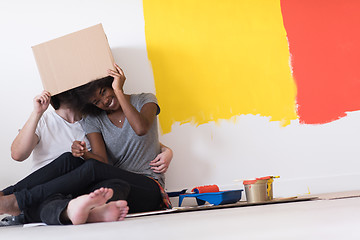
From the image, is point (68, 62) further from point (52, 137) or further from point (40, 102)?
point (52, 137)

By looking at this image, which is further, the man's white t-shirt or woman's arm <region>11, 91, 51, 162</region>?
Answer: the man's white t-shirt

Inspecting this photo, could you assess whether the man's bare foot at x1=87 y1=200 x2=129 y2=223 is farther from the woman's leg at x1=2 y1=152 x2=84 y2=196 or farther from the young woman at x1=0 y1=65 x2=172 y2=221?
the woman's leg at x1=2 y1=152 x2=84 y2=196

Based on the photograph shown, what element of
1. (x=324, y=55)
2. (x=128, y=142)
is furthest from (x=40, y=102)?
(x=324, y=55)

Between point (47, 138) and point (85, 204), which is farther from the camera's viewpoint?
point (47, 138)

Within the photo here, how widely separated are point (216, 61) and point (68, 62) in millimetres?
754

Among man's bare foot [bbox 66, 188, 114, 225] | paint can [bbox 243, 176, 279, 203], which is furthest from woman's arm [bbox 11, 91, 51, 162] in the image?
paint can [bbox 243, 176, 279, 203]

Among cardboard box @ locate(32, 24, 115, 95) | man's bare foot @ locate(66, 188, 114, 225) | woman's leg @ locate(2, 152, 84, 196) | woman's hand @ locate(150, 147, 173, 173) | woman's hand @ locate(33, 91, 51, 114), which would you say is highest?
cardboard box @ locate(32, 24, 115, 95)

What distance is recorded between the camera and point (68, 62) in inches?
67.5

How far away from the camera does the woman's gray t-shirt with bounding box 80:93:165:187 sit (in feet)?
6.15

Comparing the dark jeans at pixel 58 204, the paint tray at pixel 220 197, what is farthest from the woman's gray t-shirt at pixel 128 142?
the dark jeans at pixel 58 204

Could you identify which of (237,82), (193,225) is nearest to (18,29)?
(237,82)

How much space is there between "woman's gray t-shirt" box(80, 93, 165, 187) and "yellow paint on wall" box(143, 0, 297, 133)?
0.25m

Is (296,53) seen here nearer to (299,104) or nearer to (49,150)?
(299,104)

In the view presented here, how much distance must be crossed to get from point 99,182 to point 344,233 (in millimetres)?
949
